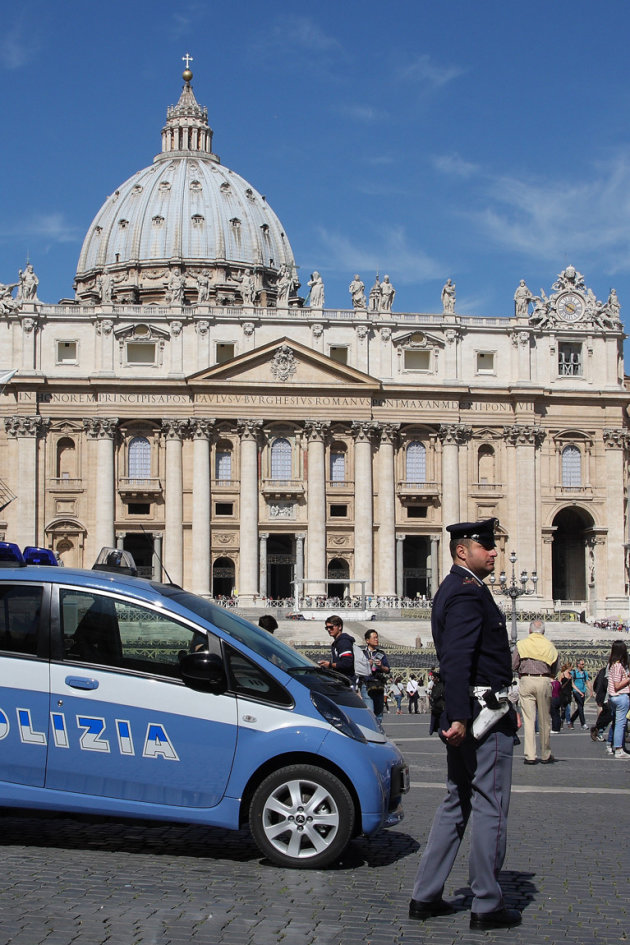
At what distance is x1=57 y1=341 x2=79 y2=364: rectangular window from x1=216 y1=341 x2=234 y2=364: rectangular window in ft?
25.7

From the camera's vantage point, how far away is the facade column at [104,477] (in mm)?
69188

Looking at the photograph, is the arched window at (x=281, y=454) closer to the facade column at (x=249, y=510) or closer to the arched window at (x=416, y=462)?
the facade column at (x=249, y=510)

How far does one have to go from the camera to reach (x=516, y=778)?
615 inches

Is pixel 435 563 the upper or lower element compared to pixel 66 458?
lower

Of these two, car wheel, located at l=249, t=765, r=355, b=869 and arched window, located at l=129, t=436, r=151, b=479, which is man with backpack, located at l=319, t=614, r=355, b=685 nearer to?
car wheel, located at l=249, t=765, r=355, b=869

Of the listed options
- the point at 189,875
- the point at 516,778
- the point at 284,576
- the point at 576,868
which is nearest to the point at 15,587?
the point at 189,875

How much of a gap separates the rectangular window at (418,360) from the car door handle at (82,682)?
6369cm

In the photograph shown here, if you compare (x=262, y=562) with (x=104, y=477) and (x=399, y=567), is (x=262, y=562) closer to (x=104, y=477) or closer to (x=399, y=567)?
(x=399, y=567)

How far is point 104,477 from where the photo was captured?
69.6 m

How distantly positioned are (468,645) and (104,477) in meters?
62.7

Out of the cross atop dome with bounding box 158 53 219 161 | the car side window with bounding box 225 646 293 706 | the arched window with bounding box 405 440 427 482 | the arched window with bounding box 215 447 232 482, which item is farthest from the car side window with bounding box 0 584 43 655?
the cross atop dome with bounding box 158 53 219 161

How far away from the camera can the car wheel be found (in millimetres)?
9469

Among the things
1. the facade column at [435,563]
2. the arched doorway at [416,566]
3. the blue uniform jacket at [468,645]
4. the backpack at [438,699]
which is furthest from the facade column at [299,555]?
the blue uniform jacket at [468,645]

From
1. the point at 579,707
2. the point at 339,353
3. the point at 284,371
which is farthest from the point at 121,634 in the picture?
the point at 339,353
